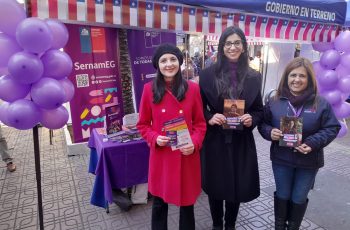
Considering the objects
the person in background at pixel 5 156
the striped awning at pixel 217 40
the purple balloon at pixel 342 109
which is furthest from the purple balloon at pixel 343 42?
the person in background at pixel 5 156

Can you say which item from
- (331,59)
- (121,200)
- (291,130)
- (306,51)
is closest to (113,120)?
(121,200)

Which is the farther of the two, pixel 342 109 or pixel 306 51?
pixel 306 51

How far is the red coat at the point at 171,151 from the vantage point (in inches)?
93.4

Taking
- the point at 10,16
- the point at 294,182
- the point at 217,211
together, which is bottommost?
the point at 217,211

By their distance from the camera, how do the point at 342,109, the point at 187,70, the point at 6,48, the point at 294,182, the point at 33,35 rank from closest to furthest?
the point at 33,35 < the point at 6,48 < the point at 294,182 < the point at 342,109 < the point at 187,70

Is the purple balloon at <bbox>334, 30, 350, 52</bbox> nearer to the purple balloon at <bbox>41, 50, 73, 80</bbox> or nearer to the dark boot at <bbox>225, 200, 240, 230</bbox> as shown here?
the dark boot at <bbox>225, 200, 240, 230</bbox>

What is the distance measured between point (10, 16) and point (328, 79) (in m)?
3.89

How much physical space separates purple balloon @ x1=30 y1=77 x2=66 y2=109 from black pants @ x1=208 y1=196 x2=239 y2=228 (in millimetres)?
1684

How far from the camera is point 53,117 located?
251 centimetres

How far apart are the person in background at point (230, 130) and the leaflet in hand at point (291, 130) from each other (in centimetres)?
25

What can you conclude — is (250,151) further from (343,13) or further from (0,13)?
(343,13)

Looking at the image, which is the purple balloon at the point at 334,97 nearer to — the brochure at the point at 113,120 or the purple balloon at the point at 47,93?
the brochure at the point at 113,120

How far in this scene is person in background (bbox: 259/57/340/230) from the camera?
2348 millimetres

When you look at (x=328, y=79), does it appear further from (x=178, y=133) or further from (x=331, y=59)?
(x=178, y=133)
